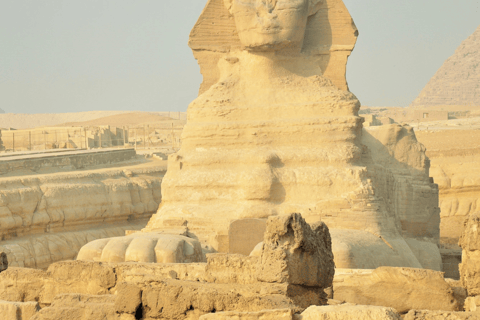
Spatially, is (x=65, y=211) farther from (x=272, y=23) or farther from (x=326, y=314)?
(x=326, y=314)

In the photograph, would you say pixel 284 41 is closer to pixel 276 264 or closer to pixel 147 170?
pixel 276 264

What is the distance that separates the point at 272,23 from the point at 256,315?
30.8 feet

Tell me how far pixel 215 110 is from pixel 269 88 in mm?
1072

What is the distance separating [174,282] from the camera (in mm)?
7836

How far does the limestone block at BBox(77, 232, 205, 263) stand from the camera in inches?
483

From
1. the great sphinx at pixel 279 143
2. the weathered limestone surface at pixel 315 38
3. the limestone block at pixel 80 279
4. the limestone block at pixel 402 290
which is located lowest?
the limestone block at pixel 402 290

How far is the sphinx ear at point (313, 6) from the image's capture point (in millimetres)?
Answer: 16078

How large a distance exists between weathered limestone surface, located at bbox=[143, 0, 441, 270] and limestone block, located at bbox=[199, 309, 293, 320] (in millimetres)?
7035

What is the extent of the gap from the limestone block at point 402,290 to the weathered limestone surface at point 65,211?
1043 cm

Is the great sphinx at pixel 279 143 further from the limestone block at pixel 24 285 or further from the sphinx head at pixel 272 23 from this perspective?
the limestone block at pixel 24 285

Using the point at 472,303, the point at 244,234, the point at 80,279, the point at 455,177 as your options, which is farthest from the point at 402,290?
the point at 455,177

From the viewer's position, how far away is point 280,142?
15281mm

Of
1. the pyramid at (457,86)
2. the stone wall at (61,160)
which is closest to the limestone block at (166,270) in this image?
the stone wall at (61,160)

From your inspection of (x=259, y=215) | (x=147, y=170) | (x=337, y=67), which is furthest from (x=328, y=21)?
(x=147, y=170)
